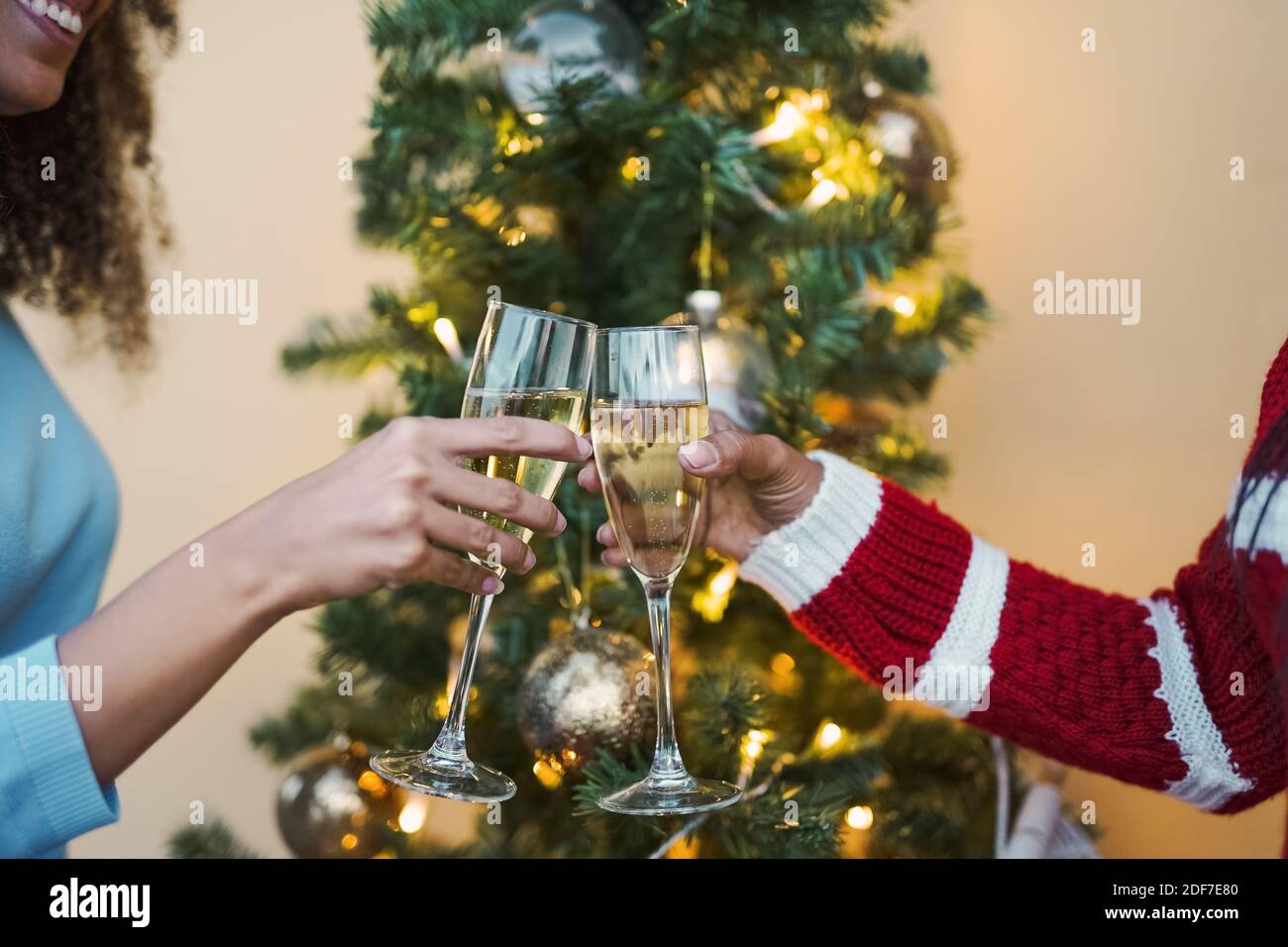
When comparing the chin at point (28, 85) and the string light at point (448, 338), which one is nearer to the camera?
the chin at point (28, 85)

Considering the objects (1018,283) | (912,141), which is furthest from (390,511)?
(1018,283)

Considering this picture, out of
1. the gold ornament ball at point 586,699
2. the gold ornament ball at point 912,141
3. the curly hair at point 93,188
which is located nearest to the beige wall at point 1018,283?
the curly hair at point 93,188

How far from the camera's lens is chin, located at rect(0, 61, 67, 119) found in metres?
0.97

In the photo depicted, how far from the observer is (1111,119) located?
1.87 metres

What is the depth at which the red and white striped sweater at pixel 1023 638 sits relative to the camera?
87 centimetres

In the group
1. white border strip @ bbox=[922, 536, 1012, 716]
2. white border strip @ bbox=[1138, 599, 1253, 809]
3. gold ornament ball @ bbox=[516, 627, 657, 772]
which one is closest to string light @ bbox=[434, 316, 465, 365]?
gold ornament ball @ bbox=[516, 627, 657, 772]

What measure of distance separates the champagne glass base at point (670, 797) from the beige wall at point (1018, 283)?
4.33 ft

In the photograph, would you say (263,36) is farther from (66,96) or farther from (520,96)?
(520,96)

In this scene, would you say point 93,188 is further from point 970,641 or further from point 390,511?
point 970,641

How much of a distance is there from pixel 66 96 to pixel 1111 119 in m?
1.62

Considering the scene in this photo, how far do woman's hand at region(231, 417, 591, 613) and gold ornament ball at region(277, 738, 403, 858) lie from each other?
67 centimetres

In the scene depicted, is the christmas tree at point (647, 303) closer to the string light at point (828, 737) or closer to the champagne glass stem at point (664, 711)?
the string light at point (828, 737)

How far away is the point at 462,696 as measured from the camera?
28.1 inches
